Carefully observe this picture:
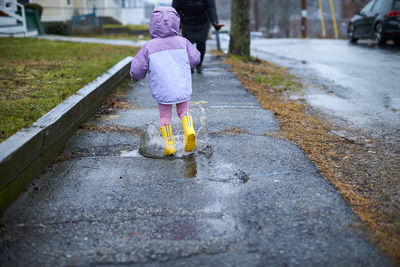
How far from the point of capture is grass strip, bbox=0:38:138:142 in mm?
4203

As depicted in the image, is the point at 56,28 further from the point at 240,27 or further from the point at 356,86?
the point at 356,86

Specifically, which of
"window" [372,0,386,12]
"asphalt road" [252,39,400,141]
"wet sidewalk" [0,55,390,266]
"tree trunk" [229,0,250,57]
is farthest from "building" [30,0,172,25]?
"wet sidewalk" [0,55,390,266]

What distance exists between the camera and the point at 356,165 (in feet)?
12.0

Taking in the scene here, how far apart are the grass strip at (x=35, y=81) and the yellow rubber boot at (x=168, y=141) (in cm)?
117

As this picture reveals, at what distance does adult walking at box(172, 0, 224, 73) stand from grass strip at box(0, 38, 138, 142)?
1.66 m

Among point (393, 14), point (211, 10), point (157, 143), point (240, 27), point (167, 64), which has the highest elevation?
point (393, 14)

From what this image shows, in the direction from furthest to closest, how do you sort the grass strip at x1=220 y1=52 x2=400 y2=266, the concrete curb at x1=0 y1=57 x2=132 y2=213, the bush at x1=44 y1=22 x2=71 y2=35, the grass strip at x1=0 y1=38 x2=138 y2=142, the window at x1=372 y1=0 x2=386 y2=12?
1. the bush at x1=44 y1=22 x2=71 y2=35
2. the window at x1=372 y1=0 x2=386 y2=12
3. the grass strip at x1=0 y1=38 x2=138 y2=142
4. the concrete curb at x1=0 y1=57 x2=132 y2=213
5. the grass strip at x1=220 y1=52 x2=400 y2=266

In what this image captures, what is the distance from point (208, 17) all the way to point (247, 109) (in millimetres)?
3436

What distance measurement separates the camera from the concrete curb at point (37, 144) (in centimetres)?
280

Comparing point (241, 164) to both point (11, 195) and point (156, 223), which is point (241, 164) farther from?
point (11, 195)

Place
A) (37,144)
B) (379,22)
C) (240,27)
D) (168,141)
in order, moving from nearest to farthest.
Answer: (37,144)
(168,141)
(240,27)
(379,22)

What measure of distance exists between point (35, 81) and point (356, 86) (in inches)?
215

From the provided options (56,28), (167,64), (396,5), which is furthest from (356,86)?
(56,28)

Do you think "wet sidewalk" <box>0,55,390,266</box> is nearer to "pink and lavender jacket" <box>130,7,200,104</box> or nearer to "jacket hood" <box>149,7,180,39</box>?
"pink and lavender jacket" <box>130,7,200,104</box>
